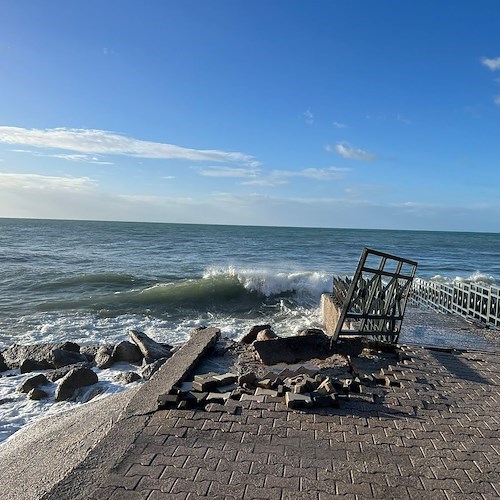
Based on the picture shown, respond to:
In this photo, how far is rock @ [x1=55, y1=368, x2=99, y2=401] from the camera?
768cm

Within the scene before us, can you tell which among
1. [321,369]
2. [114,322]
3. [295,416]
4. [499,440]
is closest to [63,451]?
[295,416]

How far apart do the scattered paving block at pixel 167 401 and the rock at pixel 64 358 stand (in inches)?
216

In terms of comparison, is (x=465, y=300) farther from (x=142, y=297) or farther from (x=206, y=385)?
(x=142, y=297)

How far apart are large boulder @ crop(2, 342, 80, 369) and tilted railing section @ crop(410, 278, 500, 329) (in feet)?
32.7

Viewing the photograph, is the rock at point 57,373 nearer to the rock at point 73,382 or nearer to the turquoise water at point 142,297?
the rock at point 73,382

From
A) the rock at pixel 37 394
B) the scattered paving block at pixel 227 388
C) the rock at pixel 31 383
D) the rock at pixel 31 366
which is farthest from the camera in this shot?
the rock at pixel 31 366

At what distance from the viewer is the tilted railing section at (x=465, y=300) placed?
11.5m

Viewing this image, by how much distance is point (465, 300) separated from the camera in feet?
43.0

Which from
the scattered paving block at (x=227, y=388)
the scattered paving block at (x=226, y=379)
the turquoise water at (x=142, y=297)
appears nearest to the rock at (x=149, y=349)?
the turquoise water at (x=142, y=297)

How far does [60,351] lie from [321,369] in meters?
6.05

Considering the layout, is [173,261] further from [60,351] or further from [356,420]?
[356,420]

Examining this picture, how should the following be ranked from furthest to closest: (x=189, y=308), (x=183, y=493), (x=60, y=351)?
(x=189, y=308) < (x=60, y=351) < (x=183, y=493)

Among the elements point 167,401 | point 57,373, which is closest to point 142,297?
point 57,373

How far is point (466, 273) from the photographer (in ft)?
109
